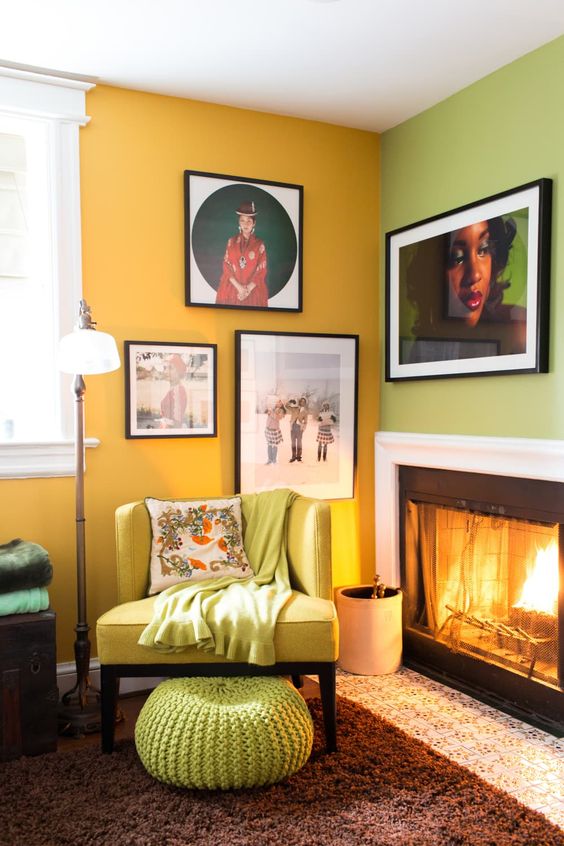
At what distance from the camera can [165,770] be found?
2336 millimetres

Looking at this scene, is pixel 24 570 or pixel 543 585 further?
pixel 543 585

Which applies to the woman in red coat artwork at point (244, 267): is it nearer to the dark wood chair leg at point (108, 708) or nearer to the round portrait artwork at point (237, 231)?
the round portrait artwork at point (237, 231)

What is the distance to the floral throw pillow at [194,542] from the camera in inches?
117

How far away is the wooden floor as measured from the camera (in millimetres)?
2758

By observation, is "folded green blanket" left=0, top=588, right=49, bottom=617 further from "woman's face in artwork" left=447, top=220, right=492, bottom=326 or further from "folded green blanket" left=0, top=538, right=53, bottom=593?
"woman's face in artwork" left=447, top=220, right=492, bottom=326

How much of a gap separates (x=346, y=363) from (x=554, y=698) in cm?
171

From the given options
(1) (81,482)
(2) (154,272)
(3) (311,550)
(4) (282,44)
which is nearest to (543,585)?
(3) (311,550)

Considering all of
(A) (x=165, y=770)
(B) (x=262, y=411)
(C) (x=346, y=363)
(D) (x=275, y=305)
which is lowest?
(A) (x=165, y=770)

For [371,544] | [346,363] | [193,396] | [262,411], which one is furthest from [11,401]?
[371,544]

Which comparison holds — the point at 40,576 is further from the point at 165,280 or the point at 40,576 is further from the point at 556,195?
the point at 556,195

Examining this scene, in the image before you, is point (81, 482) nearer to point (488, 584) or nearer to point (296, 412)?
point (296, 412)

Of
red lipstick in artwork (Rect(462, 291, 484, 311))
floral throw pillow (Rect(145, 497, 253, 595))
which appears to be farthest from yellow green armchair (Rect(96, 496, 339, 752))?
red lipstick in artwork (Rect(462, 291, 484, 311))

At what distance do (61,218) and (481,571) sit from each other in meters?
2.24

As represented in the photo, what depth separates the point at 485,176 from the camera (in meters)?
3.14
